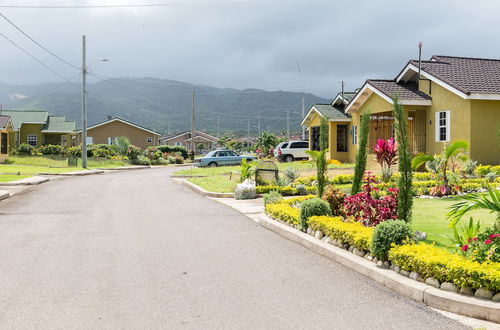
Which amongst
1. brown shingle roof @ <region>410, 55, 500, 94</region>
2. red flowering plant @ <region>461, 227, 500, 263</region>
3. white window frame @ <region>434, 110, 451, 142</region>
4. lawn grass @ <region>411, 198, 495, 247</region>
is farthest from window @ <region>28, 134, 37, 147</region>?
red flowering plant @ <region>461, 227, 500, 263</region>

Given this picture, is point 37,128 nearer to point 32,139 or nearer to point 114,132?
point 32,139

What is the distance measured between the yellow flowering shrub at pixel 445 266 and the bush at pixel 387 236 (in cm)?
14

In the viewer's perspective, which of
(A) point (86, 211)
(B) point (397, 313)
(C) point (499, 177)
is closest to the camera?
(B) point (397, 313)

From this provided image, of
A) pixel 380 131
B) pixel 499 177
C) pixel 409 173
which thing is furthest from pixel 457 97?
pixel 409 173

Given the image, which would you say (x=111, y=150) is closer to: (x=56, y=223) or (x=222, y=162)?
(x=222, y=162)

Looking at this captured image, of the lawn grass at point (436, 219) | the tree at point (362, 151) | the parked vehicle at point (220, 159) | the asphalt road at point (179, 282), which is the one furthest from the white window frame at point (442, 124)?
the parked vehicle at point (220, 159)

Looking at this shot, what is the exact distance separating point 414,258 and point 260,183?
490 inches

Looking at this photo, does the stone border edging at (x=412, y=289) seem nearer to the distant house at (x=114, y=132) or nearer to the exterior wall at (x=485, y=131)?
the exterior wall at (x=485, y=131)

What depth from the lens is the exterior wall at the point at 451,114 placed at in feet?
66.9

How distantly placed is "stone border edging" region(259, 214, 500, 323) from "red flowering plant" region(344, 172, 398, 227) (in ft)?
3.30

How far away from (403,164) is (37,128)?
57871 mm

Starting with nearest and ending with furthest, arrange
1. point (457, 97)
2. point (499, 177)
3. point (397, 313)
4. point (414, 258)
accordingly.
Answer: point (397, 313), point (414, 258), point (499, 177), point (457, 97)

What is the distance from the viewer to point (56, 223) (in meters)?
11.4

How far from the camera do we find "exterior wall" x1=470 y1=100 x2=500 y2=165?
2023 centimetres
